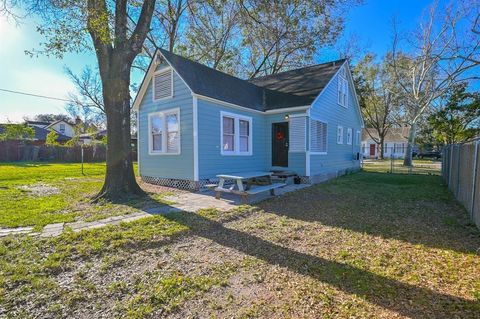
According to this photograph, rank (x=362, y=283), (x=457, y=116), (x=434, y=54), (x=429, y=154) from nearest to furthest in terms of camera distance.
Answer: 1. (x=362, y=283)
2. (x=434, y=54)
3. (x=457, y=116)
4. (x=429, y=154)

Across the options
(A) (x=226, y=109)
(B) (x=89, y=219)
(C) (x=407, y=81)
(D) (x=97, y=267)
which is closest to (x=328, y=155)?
(A) (x=226, y=109)

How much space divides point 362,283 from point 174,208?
4.63 metres

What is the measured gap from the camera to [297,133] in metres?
11.0

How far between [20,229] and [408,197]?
32.8ft

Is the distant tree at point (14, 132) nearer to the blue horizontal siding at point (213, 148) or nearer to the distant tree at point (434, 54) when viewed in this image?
the blue horizontal siding at point (213, 148)

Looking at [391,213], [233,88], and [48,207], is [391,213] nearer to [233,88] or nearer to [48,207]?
[233,88]

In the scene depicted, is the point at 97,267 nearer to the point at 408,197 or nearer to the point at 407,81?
the point at 408,197

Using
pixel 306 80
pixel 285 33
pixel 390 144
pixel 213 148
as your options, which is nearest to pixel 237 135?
pixel 213 148

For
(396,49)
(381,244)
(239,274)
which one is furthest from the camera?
(396,49)

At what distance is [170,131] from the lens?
399 inches

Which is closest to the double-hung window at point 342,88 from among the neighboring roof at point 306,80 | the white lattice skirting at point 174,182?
the neighboring roof at point 306,80

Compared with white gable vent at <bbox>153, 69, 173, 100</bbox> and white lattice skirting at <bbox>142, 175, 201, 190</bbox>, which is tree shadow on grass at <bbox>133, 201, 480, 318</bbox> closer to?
white lattice skirting at <bbox>142, 175, 201, 190</bbox>

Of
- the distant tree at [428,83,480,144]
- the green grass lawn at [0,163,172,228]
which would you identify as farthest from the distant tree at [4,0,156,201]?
the distant tree at [428,83,480,144]

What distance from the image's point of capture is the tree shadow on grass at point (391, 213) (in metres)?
4.68
